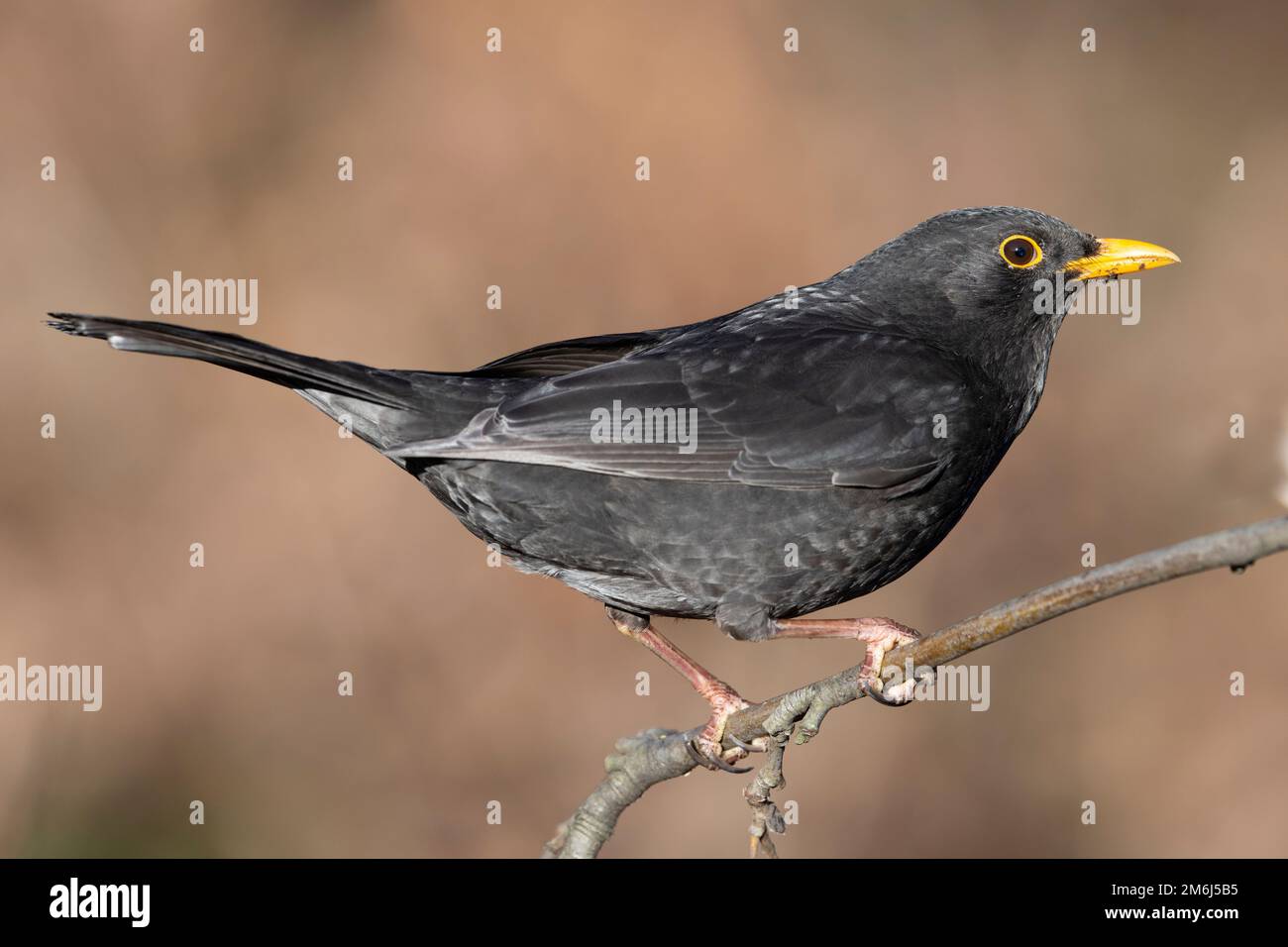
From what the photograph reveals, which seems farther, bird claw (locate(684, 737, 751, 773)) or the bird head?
the bird head

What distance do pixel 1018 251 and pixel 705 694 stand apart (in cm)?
211

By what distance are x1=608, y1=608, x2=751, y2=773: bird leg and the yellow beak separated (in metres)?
2.13

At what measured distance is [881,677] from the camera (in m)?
4.16

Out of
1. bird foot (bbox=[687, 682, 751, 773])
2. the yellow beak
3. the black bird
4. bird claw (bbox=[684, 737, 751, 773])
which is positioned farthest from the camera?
the yellow beak

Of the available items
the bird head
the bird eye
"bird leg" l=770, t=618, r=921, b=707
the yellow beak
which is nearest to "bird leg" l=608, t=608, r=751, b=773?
"bird leg" l=770, t=618, r=921, b=707

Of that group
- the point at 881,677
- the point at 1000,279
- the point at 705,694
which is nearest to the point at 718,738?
the point at 705,694

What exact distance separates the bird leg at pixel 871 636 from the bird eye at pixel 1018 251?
1529mm

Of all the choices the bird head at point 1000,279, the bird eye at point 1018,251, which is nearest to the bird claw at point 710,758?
the bird head at point 1000,279

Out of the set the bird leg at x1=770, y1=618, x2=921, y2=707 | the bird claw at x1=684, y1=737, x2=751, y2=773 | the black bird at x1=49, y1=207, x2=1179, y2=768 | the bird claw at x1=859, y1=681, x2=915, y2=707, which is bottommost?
the bird claw at x1=684, y1=737, x2=751, y2=773

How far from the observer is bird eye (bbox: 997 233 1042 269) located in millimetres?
5090

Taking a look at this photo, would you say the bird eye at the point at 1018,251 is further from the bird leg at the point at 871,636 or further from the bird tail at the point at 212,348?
the bird tail at the point at 212,348

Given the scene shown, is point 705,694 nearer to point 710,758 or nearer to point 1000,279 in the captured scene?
point 710,758

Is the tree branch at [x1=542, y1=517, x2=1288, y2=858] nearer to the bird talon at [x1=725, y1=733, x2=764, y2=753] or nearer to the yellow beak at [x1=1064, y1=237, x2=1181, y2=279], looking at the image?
the bird talon at [x1=725, y1=733, x2=764, y2=753]

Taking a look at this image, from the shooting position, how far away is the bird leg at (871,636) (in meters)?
4.21
